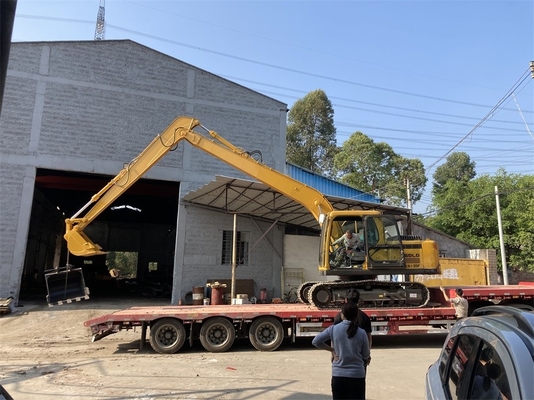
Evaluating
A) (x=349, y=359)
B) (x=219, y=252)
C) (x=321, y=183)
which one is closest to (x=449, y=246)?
(x=321, y=183)

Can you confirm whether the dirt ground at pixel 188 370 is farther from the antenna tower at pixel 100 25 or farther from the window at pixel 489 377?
the antenna tower at pixel 100 25

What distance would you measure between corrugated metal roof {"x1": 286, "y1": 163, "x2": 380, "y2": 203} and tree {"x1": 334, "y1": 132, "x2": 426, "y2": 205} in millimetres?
16012

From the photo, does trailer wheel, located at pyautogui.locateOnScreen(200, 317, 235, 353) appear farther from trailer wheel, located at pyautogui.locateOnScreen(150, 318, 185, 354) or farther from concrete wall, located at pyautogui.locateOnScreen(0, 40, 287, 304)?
concrete wall, located at pyautogui.locateOnScreen(0, 40, 287, 304)

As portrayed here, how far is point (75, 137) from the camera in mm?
16172

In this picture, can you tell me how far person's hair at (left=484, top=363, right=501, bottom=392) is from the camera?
207 cm

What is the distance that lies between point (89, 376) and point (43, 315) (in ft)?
27.5

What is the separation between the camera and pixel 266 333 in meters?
9.53

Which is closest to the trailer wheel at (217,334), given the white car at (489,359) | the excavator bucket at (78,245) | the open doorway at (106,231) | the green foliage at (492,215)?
the excavator bucket at (78,245)

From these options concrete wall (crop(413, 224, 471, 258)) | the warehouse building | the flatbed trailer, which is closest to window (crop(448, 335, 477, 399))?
the flatbed trailer

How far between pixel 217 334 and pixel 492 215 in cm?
2550

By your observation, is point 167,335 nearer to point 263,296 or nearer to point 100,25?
point 263,296

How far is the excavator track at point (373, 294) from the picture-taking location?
33.2ft

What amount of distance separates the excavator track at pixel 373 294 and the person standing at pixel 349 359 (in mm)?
6126

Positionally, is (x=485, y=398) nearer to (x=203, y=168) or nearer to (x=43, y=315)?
(x=43, y=315)
